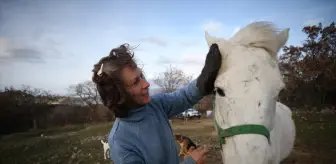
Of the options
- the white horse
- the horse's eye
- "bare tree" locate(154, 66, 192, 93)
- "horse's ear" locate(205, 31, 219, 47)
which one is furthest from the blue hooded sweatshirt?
"bare tree" locate(154, 66, 192, 93)

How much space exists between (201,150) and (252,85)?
0.78 meters

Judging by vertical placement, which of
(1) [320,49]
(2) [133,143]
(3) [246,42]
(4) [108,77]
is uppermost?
(1) [320,49]

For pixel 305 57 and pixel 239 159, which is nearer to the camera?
pixel 239 159

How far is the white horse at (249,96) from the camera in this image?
1.59m

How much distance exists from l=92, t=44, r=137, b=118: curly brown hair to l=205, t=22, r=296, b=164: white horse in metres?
0.84

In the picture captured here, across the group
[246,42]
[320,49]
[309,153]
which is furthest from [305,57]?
[246,42]

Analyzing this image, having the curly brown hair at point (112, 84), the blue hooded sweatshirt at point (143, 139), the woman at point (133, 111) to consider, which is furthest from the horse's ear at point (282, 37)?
the curly brown hair at point (112, 84)

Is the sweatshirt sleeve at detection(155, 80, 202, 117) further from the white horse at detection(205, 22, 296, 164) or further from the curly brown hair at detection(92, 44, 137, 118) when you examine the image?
the curly brown hair at detection(92, 44, 137, 118)

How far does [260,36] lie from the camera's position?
2.07 metres

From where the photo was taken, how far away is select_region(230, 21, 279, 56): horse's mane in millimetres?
2059

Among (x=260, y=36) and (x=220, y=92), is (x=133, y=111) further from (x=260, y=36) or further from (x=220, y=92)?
(x=260, y=36)

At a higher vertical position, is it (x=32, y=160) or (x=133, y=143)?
(x=133, y=143)

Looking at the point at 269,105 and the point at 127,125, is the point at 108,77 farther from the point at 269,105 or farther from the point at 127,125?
the point at 269,105

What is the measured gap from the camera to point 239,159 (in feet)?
5.32
